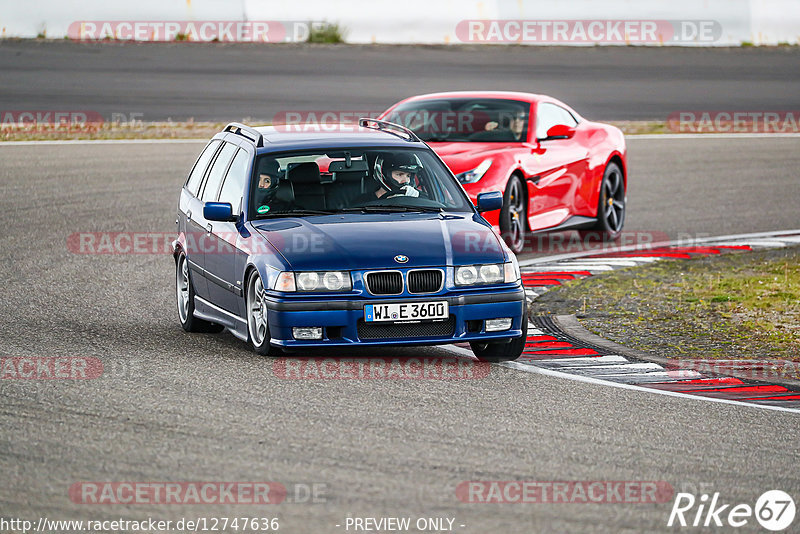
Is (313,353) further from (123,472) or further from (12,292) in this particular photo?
(12,292)

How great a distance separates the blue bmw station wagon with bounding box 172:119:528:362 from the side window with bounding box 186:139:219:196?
159 mm

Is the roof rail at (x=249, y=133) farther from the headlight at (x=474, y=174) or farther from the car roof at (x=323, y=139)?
the headlight at (x=474, y=174)

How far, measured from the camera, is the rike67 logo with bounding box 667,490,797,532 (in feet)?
19.8

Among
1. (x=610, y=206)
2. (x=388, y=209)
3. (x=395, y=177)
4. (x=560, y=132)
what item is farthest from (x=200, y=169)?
(x=610, y=206)

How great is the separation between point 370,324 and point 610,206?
8.04 meters

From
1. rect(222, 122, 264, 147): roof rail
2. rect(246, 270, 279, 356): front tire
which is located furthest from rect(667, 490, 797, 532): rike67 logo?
rect(222, 122, 264, 147): roof rail

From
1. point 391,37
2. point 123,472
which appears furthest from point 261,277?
point 391,37

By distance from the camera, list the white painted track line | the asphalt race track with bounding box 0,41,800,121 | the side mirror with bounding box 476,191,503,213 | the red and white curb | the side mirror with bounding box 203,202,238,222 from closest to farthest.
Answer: the white painted track line, the red and white curb, the side mirror with bounding box 203,202,238,222, the side mirror with bounding box 476,191,503,213, the asphalt race track with bounding box 0,41,800,121

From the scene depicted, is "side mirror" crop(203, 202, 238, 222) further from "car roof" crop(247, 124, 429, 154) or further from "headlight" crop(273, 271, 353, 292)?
"headlight" crop(273, 271, 353, 292)

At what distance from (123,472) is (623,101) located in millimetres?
27095

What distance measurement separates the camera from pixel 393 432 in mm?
7484

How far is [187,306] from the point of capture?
10.9 meters

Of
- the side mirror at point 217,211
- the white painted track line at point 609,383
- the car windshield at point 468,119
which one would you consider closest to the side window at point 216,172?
the side mirror at point 217,211

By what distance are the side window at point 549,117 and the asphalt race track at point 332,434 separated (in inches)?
203
